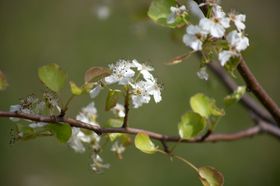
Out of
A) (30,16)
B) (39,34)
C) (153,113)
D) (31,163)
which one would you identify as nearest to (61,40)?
(39,34)

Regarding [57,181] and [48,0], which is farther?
[48,0]

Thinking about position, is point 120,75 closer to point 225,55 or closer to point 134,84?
point 134,84

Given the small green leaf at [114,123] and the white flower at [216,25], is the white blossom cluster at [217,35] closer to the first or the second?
the white flower at [216,25]

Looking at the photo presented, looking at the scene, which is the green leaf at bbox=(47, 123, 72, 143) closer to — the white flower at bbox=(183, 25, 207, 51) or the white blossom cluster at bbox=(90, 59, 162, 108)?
the white blossom cluster at bbox=(90, 59, 162, 108)

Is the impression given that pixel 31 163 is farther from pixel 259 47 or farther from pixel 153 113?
pixel 259 47

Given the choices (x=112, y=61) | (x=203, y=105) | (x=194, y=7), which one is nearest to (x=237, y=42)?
(x=203, y=105)

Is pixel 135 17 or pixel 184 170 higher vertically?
pixel 135 17
